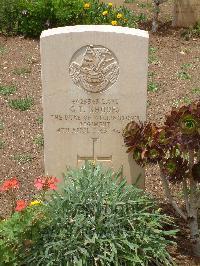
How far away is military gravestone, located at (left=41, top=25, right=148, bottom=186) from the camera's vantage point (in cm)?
417

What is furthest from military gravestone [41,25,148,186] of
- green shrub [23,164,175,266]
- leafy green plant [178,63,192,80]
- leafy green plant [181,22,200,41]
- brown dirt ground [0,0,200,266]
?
leafy green plant [181,22,200,41]

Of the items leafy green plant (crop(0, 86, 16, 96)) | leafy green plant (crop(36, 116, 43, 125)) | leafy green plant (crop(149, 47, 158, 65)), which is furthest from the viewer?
leafy green plant (crop(149, 47, 158, 65))

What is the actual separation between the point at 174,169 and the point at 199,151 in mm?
235

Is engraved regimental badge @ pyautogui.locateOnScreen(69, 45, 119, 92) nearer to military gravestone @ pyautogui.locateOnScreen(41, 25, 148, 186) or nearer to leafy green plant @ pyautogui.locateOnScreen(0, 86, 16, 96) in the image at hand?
military gravestone @ pyautogui.locateOnScreen(41, 25, 148, 186)

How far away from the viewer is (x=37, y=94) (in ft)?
24.3

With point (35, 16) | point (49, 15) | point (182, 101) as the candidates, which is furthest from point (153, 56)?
point (35, 16)

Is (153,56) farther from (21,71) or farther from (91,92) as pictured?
(91,92)

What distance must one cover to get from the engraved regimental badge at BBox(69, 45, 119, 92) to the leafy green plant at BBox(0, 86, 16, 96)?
10.5 feet

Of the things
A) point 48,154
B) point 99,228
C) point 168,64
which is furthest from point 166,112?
point 99,228

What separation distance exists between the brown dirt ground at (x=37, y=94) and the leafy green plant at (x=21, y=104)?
2.3 inches

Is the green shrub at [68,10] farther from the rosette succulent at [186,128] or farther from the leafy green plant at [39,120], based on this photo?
the rosette succulent at [186,128]

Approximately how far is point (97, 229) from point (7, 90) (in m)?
3.82

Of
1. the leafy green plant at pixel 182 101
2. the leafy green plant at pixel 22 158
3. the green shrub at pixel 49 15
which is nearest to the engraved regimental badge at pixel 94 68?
the leafy green plant at pixel 22 158

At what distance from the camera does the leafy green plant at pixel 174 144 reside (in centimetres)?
388
